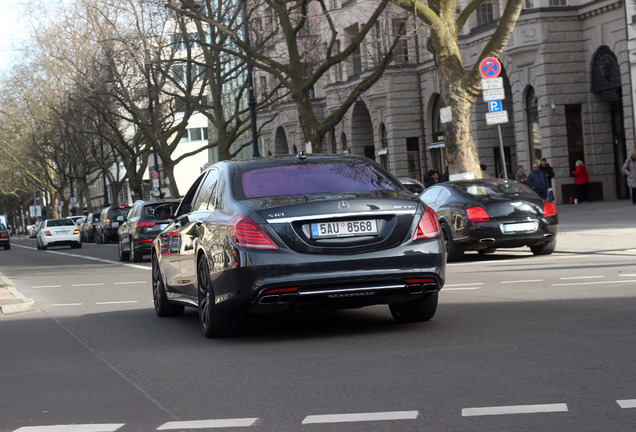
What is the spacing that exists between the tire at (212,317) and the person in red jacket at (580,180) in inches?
1129

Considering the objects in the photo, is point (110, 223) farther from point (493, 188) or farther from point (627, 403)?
point (627, 403)

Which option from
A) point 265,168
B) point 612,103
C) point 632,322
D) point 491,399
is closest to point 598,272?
point 632,322

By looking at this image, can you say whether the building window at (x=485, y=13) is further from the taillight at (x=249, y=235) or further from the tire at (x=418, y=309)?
the taillight at (x=249, y=235)

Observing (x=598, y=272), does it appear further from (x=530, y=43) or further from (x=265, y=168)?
(x=530, y=43)

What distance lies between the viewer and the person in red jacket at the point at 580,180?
36906mm

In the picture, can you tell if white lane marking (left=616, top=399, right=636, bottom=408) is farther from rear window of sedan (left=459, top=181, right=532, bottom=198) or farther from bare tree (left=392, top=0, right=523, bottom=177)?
bare tree (left=392, top=0, right=523, bottom=177)

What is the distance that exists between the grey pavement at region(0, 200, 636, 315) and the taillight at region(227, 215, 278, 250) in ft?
19.2

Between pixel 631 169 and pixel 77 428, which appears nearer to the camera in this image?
pixel 77 428

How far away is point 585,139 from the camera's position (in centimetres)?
3788

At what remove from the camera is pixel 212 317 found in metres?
9.50

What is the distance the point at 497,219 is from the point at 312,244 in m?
9.68

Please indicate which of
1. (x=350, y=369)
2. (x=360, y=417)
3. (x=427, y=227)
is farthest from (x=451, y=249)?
(x=360, y=417)

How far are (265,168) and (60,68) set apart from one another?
145 ft

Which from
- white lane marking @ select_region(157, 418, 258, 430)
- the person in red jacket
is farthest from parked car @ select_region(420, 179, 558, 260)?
the person in red jacket
